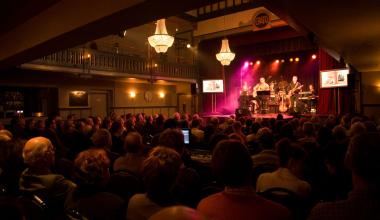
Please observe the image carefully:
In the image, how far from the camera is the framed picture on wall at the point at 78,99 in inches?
470

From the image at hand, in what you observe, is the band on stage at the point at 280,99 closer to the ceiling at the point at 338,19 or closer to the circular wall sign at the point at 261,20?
the circular wall sign at the point at 261,20

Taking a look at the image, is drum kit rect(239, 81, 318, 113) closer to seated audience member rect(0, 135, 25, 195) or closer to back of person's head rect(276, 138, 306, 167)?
back of person's head rect(276, 138, 306, 167)

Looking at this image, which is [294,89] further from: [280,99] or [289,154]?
[289,154]

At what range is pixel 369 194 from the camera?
131cm

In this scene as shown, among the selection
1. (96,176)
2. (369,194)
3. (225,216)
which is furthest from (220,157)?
(96,176)

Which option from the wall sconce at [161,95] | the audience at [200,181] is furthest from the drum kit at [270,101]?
the audience at [200,181]

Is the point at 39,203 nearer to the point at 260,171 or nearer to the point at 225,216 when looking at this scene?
the point at 225,216

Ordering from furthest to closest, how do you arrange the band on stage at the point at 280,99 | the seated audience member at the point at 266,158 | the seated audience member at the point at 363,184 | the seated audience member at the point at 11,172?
1. the band on stage at the point at 280,99
2. the seated audience member at the point at 266,158
3. the seated audience member at the point at 11,172
4. the seated audience member at the point at 363,184

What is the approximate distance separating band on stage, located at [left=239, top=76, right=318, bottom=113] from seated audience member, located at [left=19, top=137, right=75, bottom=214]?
429 inches

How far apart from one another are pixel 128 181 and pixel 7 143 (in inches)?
60.3

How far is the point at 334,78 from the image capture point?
35.6 feet

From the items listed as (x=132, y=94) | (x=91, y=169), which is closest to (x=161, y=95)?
(x=132, y=94)

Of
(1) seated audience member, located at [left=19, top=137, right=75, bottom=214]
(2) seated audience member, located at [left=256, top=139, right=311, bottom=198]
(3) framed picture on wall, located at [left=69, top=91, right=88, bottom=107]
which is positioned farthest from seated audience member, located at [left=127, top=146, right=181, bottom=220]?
(3) framed picture on wall, located at [left=69, top=91, right=88, bottom=107]

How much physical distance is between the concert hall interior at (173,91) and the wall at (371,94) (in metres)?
0.03
